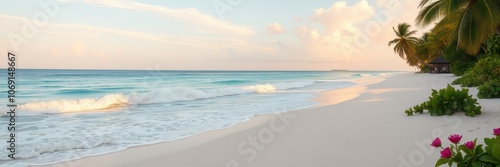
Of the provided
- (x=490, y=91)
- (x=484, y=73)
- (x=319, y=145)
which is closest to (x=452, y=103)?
(x=319, y=145)

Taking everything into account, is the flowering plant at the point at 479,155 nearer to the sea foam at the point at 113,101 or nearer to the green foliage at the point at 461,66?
the sea foam at the point at 113,101

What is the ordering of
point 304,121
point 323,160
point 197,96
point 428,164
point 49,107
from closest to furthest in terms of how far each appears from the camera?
point 428,164 < point 323,160 < point 304,121 < point 49,107 < point 197,96

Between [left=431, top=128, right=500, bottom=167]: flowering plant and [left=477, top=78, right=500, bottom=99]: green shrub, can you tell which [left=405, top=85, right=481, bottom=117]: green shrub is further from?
[left=431, top=128, right=500, bottom=167]: flowering plant

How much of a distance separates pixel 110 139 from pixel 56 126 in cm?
327

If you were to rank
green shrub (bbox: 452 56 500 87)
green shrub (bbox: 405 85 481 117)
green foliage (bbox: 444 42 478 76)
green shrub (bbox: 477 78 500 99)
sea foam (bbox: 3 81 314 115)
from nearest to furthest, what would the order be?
green shrub (bbox: 405 85 481 117) < green shrub (bbox: 477 78 500 99) < sea foam (bbox: 3 81 314 115) < green shrub (bbox: 452 56 500 87) < green foliage (bbox: 444 42 478 76)

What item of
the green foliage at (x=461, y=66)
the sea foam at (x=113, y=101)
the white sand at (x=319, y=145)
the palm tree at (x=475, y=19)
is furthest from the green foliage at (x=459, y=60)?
the white sand at (x=319, y=145)

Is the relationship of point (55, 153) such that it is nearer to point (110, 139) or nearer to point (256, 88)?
point (110, 139)

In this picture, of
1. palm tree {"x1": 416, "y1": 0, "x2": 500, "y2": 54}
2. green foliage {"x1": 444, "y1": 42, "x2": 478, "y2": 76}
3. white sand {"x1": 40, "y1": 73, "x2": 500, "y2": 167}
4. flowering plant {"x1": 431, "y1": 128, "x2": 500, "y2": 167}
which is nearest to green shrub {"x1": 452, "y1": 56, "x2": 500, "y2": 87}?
palm tree {"x1": 416, "y1": 0, "x2": 500, "y2": 54}

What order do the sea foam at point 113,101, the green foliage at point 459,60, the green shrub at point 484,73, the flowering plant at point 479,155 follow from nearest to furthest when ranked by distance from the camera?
1. the flowering plant at point 479,155
2. the sea foam at point 113,101
3. the green shrub at point 484,73
4. the green foliage at point 459,60

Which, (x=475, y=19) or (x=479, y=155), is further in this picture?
(x=475, y=19)

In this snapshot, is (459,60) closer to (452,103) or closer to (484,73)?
(484,73)

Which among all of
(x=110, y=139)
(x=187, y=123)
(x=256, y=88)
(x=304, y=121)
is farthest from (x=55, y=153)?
(x=256, y=88)

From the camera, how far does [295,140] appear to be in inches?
228

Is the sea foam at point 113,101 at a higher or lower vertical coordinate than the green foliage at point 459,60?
lower
